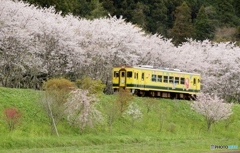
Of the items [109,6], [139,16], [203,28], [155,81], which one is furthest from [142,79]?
[203,28]

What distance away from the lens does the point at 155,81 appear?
35.4 metres

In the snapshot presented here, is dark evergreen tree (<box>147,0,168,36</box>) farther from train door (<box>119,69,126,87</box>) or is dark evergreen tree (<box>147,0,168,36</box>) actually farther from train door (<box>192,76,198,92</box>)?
train door (<box>119,69,126,87</box>)

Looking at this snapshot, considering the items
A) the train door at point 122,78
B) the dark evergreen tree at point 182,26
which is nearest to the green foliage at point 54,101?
the train door at point 122,78

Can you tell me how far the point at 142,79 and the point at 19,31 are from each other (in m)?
7.93

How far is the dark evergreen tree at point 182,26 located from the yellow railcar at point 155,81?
30.0 m

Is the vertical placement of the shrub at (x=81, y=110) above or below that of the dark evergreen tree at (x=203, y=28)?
below

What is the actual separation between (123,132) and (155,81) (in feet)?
27.9

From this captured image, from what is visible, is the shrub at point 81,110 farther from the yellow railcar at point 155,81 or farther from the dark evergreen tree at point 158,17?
the dark evergreen tree at point 158,17

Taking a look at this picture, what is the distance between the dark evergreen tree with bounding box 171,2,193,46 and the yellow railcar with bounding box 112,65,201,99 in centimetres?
2998

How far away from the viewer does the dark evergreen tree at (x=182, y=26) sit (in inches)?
2699

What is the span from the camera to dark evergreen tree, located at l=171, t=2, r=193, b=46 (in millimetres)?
→ 68562

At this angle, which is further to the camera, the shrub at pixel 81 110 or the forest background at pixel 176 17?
the forest background at pixel 176 17

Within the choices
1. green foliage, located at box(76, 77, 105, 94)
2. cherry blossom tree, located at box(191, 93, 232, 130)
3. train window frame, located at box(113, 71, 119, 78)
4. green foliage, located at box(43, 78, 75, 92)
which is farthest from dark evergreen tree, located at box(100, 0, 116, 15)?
green foliage, located at box(43, 78, 75, 92)

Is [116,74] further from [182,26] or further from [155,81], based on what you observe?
Answer: [182,26]
